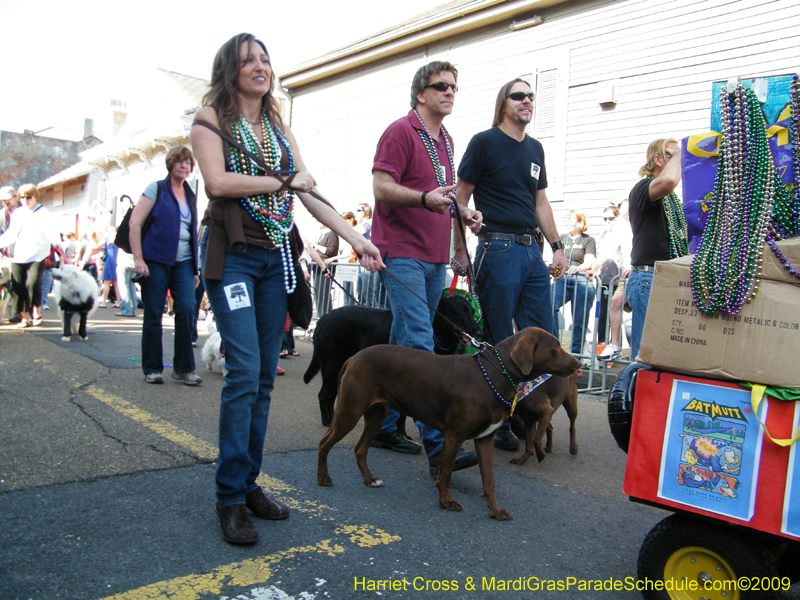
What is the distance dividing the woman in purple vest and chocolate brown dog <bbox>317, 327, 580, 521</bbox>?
9.28 feet

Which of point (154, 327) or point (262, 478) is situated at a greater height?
point (154, 327)

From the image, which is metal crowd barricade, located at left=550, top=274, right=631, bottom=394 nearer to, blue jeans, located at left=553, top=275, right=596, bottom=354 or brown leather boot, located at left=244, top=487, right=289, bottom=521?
blue jeans, located at left=553, top=275, right=596, bottom=354

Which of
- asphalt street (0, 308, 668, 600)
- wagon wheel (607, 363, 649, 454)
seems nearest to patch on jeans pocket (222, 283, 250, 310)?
asphalt street (0, 308, 668, 600)

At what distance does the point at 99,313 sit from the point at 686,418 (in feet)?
44.4

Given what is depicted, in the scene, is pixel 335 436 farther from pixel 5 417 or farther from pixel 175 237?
pixel 175 237

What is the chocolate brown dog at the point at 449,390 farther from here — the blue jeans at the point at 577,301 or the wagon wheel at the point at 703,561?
the blue jeans at the point at 577,301

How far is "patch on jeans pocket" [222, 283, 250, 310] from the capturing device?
2.64 metres

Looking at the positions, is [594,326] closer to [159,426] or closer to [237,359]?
[159,426]

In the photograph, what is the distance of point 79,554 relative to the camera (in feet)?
7.74

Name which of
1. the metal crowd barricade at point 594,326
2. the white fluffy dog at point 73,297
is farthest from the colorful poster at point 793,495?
the white fluffy dog at point 73,297

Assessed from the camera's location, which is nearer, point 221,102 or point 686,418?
A: point 686,418

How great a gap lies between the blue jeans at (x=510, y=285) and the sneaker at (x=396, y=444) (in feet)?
3.02

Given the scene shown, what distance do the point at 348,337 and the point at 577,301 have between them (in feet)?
13.0

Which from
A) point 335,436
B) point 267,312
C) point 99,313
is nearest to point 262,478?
point 335,436
